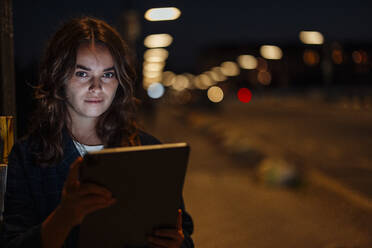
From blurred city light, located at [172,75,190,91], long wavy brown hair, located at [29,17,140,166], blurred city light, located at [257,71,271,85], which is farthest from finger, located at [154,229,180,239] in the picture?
blurred city light, located at [172,75,190,91]

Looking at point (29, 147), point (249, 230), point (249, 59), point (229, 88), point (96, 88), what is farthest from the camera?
point (229, 88)

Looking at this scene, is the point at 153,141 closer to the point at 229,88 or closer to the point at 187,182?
the point at 187,182

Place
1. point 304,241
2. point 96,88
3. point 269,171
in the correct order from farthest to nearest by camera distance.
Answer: point 269,171
point 304,241
point 96,88

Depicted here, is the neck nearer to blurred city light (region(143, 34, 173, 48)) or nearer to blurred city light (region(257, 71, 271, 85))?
blurred city light (region(143, 34, 173, 48))

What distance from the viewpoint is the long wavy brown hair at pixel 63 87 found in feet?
6.70

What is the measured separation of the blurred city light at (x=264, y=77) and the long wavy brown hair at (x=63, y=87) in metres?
93.0

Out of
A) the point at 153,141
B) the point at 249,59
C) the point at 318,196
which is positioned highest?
the point at 249,59

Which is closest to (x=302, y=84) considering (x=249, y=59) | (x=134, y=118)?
(x=249, y=59)

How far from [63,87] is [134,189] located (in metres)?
0.85

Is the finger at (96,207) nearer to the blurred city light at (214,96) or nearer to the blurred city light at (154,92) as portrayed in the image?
the blurred city light at (154,92)

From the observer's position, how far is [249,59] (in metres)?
55.3

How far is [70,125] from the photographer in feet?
7.18

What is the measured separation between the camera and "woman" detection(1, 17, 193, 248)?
184 centimetres

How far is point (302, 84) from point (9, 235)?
97945mm
